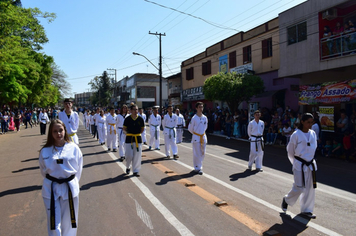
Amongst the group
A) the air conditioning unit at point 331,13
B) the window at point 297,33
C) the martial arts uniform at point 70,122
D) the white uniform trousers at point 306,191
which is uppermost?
the air conditioning unit at point 331,13

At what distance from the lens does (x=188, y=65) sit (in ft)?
117

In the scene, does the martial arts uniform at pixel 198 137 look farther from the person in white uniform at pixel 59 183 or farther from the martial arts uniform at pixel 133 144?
the person in white uniform at pixel 59 183

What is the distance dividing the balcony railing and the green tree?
18.7ft

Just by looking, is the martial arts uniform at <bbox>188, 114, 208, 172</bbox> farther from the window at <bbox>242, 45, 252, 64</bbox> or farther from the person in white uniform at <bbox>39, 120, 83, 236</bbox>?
the window at <bbox>242, 45, 252, 64</bbox>

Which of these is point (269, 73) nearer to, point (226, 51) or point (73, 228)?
point (226, 51)

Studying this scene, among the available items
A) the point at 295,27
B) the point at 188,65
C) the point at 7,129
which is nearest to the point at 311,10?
the point at 295,27

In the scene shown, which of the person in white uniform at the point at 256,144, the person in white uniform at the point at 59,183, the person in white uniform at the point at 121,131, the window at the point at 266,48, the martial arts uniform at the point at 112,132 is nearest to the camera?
the person in white uniform at the point at 59,183

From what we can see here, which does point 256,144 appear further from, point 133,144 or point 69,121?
point 69,121

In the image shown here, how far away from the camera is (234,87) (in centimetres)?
1892

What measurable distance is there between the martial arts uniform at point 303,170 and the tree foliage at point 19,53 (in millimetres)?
15173

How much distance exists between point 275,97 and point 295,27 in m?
6.30

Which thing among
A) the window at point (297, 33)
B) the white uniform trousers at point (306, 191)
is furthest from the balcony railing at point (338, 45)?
the white uniform trousers at point (306, 191)

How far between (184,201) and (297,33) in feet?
43.6

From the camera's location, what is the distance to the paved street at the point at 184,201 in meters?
4.54
